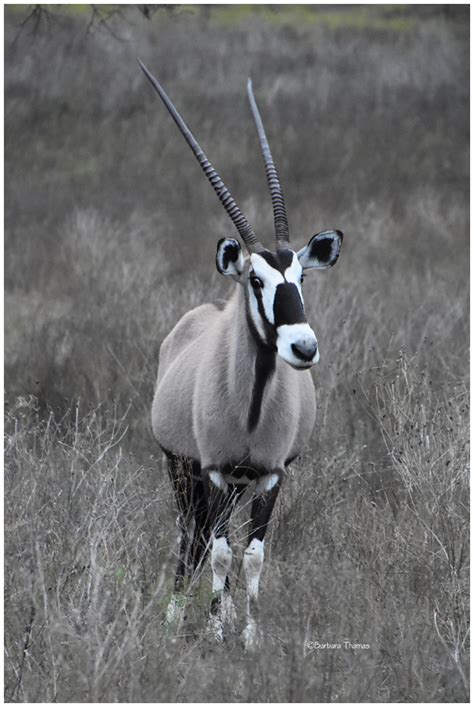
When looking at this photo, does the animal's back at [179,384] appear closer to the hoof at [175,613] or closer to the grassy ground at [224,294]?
the grassy ground at [224,294]

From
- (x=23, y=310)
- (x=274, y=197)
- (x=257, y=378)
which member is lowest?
(x=23, y=310)

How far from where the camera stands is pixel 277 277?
13.0ft

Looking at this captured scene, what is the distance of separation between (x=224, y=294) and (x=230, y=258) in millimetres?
4682

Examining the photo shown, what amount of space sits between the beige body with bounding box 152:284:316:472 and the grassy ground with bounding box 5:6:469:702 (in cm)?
37

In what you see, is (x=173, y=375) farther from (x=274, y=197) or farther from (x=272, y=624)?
(x=272, y=624)

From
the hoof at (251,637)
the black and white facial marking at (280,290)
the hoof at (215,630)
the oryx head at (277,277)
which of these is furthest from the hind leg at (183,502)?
the oryx head at (277,277)

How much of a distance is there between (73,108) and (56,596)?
13.4m

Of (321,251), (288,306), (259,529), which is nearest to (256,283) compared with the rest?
(288,306)

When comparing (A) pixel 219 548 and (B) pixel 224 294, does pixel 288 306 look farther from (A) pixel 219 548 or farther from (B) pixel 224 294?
(B) pixel 224 294

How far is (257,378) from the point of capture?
14.3 ft

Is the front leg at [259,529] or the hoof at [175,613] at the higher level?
the front leg at [259,529]

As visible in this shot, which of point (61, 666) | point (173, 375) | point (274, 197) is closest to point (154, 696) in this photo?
point (61, 666)

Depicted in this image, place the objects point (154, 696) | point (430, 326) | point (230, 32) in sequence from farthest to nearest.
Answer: point (230, 32)
point (430, 326)
point (154, 696)

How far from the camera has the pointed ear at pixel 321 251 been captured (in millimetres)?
4293
